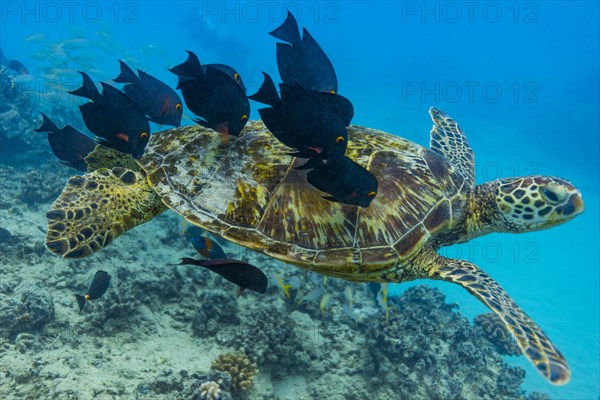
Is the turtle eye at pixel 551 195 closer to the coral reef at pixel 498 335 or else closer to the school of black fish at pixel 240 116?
the school of black fish at pixel 240 116

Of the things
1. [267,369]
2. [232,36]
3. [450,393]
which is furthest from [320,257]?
[232,36]

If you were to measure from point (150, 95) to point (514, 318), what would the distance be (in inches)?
173

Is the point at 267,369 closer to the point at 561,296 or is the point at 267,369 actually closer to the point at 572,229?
the point at 561,296

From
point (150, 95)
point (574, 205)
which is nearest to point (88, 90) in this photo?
point (150, 95)

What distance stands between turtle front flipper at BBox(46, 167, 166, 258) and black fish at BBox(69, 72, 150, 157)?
0.53m

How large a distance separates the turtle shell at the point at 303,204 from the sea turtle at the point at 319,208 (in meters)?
0.01

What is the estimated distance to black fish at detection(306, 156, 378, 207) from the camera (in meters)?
2.51

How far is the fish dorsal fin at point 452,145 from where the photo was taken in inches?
179

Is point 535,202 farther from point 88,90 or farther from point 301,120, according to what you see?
point 88,90

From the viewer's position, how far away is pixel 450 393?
4988 mm

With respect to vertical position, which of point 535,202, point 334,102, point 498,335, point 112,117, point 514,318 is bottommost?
point 498,335

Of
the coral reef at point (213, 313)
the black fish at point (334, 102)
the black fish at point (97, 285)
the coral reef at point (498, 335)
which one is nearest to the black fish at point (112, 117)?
the black fish at point (97, 285)

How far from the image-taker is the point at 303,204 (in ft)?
10.9

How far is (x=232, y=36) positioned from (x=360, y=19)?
51.5 m
